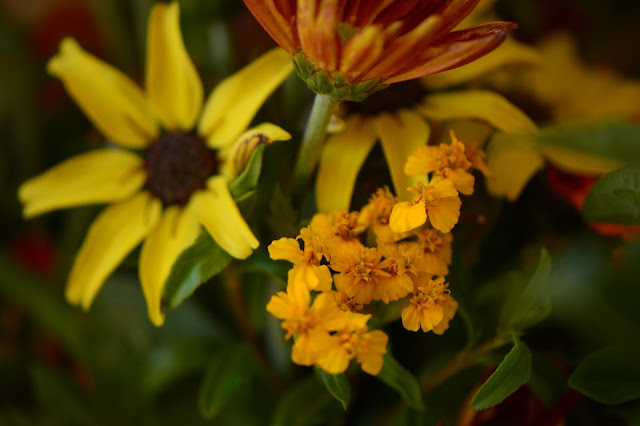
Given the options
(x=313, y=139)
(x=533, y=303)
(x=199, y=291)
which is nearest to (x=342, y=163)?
(x=313, y=139)

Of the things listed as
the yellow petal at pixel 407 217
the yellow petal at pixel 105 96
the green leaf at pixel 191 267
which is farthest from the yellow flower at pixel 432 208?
the yellow petal at pixel 105 96

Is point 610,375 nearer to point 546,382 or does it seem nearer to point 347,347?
point 546,382

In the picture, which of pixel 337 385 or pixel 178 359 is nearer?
pixel 337 385

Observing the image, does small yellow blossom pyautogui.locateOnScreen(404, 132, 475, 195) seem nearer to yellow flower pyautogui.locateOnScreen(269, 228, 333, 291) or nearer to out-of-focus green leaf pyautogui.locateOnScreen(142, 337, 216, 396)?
yellow flower pyautogui.locateOnScreen(269, 228, 333, 291)

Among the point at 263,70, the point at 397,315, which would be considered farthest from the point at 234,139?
the point at 397,315

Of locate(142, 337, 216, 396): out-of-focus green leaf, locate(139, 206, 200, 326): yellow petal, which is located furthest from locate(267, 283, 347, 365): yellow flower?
locate(142, 337, 216, 396): out-of-focus green leaf

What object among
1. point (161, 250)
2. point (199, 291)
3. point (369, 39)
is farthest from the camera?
point (199, 291)
